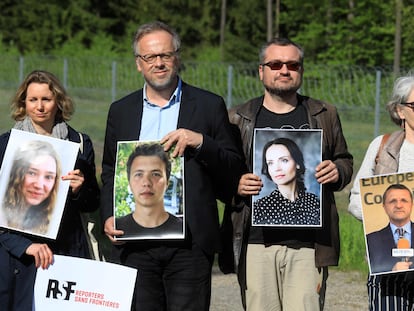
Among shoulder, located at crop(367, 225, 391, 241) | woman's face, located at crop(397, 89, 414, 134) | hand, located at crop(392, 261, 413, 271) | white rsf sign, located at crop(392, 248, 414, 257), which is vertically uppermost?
woman's face, located at crop(397, 89, 414, 134)

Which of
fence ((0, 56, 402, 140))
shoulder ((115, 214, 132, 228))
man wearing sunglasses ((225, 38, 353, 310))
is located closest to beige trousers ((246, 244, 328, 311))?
man wearing sunglasses ((225, 38, 353, 310))

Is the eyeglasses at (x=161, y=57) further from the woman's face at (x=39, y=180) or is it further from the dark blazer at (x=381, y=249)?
the dark blazer at (x=381, y=249)

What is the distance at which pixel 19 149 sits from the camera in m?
5.52

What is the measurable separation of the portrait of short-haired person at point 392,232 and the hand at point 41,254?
1665mm

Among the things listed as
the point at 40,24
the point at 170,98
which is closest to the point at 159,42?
the point at 170,98

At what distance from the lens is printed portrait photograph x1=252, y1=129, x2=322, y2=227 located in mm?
5523

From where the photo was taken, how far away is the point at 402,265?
518cm

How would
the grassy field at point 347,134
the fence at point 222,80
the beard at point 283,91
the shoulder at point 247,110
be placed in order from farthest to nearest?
the fence at point 222,80, the grassy field at point 347,134, the shoulder at point 247,110, the beard at point 283,91

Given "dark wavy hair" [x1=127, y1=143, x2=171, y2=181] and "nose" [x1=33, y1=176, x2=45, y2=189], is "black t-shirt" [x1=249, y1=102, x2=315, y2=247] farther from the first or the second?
"nose" [x1=33, y1=176, x2=45, y2=189]

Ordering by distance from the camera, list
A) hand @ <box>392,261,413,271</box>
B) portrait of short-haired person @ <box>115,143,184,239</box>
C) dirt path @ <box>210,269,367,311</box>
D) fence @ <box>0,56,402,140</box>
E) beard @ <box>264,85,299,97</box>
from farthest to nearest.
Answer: fence @ <box>0,56,402,140</box> → dirt path @ <box>210,269,367,311</box> → beard @ <box>264,85,299,97</box> → portrait of short-haired person @ <box>115,143,184,239</box> → hand @ <box>392,261,413,271</box>

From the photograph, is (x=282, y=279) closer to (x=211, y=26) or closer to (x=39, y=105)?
(x=39, y=105)

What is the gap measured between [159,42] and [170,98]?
300mm

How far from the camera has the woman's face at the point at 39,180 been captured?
5.51 meters

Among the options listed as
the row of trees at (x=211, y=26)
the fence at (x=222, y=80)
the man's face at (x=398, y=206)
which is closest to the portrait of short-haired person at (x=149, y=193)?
the man's face at (x=398, y=206)
